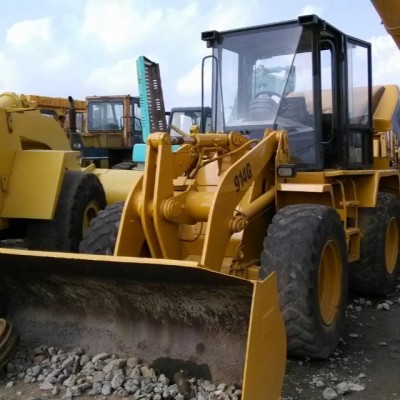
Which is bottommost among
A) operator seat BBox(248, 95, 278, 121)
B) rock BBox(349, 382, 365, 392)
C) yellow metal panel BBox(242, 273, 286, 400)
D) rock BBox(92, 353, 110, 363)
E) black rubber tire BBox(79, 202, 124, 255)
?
rock BBox(349, 382, 365, 392)

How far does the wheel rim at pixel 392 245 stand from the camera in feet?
20.6

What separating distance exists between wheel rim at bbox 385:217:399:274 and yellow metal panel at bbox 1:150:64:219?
3.38 metres

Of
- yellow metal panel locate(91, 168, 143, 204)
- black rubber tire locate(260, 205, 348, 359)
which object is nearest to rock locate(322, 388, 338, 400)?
black rubber tire locate(260, 205, 348, 359)

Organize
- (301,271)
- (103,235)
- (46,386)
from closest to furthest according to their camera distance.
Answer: (46,386) → (301,271) → (103,235)

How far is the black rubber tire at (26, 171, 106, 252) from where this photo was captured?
589cm

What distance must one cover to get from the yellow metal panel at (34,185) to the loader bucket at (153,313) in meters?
1.68

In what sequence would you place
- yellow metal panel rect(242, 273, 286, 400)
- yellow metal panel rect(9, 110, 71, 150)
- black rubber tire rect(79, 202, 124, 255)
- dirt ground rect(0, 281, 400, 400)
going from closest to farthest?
yellow metal panel rect(242, 273, 286, 400) < dirt ground rect(0, 281, 400, 400) < black rubber tire rect(79, 202, 124, 255) < yellow metal panel rect(9, 110, 71, 150)

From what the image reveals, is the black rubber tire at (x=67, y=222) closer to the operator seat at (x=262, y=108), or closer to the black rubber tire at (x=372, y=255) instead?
the operator seat at (x=262, y=108)

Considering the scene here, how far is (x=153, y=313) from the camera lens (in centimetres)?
377

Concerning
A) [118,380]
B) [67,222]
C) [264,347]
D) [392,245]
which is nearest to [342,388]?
[264,347]

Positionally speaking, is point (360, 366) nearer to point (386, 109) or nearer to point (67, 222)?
point (67, 222)

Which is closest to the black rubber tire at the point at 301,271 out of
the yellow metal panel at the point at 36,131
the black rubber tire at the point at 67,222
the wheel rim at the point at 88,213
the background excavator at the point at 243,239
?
the background excavator at the point at 243,239

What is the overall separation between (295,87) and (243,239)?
1424mm

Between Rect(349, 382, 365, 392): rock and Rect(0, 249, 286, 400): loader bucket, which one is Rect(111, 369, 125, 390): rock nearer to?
Rect(0, 249, 286, 400): loader bucket
